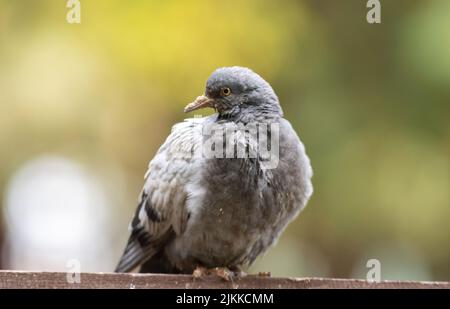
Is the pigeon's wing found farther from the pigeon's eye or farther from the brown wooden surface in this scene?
the brown wooden surface

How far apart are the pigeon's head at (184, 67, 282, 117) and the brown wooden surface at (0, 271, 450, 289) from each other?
1128 millimetres

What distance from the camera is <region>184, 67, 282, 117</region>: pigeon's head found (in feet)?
15.5

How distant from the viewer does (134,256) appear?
204 inches

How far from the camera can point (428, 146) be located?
759cm

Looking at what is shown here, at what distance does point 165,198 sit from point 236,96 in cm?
86

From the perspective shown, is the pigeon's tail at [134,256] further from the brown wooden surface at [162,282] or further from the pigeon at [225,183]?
the brown wooden surface at [162,282]

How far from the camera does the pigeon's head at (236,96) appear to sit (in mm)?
4734

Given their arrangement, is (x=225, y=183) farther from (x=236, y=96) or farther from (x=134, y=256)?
(x=134, y=256)

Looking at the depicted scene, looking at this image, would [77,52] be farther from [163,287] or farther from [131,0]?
[163,287]

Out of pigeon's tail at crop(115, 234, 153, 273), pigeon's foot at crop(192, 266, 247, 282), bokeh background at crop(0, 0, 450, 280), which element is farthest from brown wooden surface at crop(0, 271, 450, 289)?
bokeh background at crop(0, 0, 450, 280)

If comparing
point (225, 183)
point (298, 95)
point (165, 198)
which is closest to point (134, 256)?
point (165, 198)

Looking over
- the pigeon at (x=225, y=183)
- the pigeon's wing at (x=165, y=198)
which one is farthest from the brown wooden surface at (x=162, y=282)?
the pigeon's wing at (x=165, y=198)
